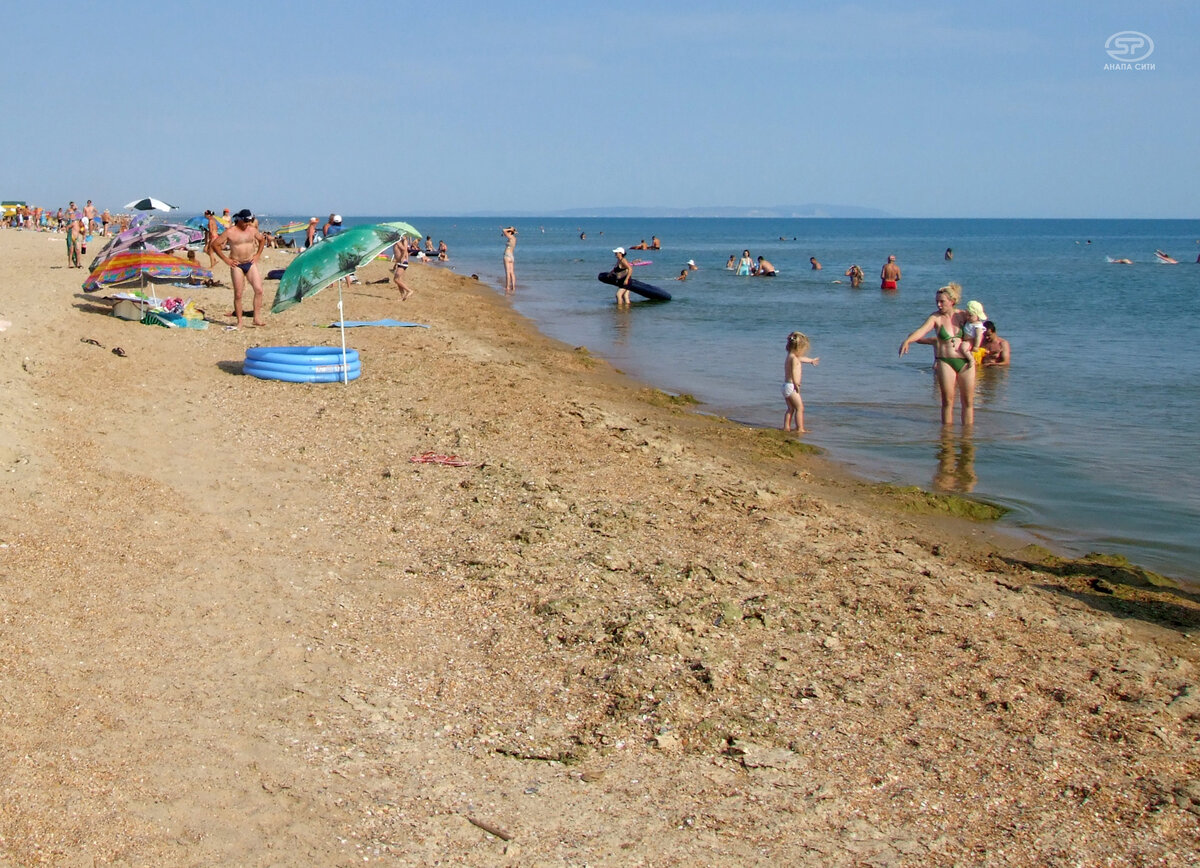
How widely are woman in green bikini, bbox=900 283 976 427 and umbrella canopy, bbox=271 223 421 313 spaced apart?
5.44 m

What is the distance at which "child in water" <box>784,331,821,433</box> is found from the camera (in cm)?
1072

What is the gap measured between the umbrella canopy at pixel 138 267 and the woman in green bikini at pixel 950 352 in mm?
9890

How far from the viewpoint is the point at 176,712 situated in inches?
172

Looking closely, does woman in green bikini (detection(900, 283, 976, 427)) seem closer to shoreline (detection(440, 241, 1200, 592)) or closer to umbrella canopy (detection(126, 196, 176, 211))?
shoreline (detection(440, 241, 1200, 592))

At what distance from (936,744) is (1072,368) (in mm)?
14885

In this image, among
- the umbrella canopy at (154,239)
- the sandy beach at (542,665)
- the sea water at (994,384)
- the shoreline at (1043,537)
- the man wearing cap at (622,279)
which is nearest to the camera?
the sandy beach at (542,665)

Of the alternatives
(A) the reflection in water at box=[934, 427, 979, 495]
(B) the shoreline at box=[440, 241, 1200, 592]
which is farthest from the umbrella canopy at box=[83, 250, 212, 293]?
(A) the reflection in water at box=[934, 427, 979, 495]

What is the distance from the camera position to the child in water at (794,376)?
10719mm

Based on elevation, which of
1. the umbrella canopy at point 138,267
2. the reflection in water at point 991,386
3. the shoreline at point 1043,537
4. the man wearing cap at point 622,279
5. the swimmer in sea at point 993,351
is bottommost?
the shoreline at point 1043,537

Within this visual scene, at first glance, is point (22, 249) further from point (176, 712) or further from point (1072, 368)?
point (176, 712)

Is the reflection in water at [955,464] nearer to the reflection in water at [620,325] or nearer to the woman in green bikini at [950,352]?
the woman in green bikini at [950,352]

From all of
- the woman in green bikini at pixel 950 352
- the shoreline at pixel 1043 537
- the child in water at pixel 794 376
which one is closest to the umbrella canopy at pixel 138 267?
the child in water at pixel 794 376

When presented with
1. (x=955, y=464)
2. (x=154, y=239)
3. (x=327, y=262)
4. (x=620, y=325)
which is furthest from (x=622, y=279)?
(x=955, y=464)

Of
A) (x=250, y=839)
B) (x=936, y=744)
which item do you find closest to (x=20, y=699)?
(x=250, y=839)
